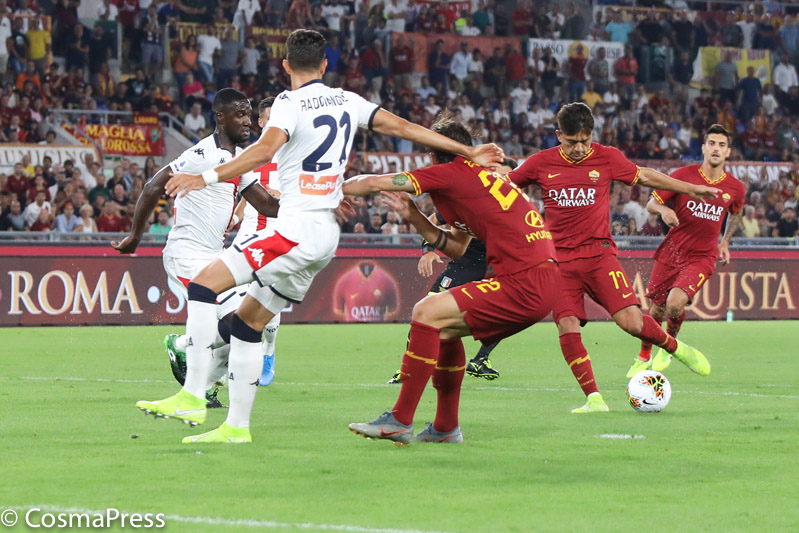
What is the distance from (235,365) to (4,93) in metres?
17.8

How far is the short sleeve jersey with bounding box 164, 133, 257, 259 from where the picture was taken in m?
9.41

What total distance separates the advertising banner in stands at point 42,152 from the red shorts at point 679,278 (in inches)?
500

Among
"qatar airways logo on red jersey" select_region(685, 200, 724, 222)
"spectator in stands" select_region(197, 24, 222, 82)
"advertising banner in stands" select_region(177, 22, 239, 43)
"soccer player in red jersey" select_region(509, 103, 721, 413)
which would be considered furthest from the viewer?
"advertising banner in stands" select_region(177, 22, 239, 43)

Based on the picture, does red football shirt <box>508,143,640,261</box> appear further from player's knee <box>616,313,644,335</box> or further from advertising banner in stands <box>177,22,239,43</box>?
advertising banner in stands <box>177,22,239,43</box>

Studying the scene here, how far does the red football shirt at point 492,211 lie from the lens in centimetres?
747

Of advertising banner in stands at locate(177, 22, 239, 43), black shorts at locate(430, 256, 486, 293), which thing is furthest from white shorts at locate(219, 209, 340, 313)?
advertising banner in stands at locate(177, 22, 239, 43)

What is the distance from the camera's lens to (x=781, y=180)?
2870 centimetres

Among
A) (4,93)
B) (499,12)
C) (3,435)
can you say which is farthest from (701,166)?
(499,12)

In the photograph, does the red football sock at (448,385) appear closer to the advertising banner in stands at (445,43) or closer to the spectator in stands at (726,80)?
the advertising banner in stands at (445,43)

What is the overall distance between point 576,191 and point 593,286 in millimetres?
792

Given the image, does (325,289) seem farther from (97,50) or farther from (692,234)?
(692,234)

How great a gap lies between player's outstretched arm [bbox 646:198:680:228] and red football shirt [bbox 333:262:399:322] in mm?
8701

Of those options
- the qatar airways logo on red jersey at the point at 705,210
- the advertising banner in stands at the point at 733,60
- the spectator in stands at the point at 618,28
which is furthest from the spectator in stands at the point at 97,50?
the advertising banner in stands at the point at 733,60

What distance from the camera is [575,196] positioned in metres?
10.1
